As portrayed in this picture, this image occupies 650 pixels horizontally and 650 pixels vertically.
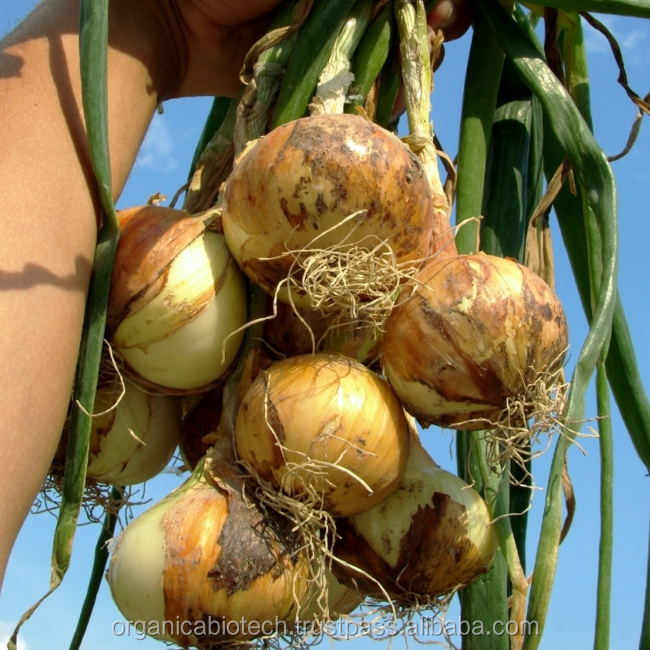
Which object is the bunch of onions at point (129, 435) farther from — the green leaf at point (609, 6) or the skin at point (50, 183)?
the green leaf at point (609, 6)

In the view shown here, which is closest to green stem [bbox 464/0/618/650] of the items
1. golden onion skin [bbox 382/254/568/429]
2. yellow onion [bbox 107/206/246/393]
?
golden onion skin [bbox 382/254/568/429]

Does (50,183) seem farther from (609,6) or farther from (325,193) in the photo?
(609,6)

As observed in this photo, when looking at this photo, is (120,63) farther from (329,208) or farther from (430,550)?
(430,550)

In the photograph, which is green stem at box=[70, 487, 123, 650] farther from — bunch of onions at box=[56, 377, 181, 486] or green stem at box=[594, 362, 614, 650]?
green stem at box=[594, 362, 614, 650]

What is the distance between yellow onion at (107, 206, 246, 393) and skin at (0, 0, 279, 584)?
5 centimetres

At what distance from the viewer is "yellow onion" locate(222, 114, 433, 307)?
75cm

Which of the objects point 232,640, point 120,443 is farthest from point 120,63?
point 232,640

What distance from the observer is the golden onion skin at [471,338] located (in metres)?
0.75

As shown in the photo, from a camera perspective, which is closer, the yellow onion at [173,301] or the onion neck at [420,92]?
the yellow onion at [173,301]

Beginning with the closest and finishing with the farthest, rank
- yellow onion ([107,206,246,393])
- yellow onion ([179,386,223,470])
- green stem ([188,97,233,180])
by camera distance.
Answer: yellow onion ([107,206,246,393]) < yellow onion ([179,386,223,470]) < green stem ([188,97,233,180])

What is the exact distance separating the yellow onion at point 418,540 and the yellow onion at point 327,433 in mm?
51

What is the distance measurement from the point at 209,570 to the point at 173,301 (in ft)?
0.97

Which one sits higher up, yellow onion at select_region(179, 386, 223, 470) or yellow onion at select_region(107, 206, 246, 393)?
yellow onion at select_region(107, 206, 246, 393)

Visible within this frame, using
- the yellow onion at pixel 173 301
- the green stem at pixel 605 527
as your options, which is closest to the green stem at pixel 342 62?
the yellow onion at pixel 173 301
